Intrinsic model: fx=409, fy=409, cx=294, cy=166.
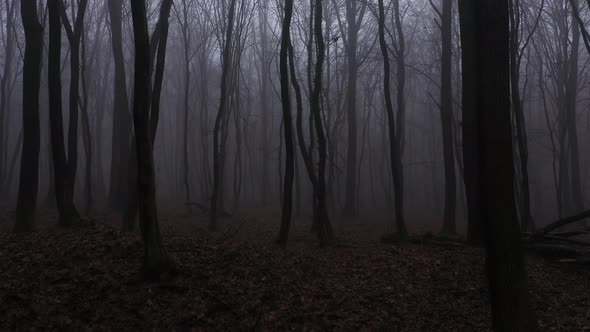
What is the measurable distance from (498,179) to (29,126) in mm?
8961

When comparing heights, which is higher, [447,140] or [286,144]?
[447,140]

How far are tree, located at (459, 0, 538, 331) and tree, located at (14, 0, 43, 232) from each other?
8.60 m

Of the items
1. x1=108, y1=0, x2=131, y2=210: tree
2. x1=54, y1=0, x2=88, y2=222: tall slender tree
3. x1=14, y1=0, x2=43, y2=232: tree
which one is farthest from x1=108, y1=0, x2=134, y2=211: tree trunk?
x1=14, y1=0, x2=43, y2=232: tree

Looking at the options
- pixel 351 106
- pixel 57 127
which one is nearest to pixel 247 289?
pixel 57 127

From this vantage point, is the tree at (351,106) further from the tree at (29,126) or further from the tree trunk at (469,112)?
the tree at (29,126)

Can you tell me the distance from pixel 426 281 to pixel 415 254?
1583 millimetres

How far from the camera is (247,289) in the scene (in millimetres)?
6316

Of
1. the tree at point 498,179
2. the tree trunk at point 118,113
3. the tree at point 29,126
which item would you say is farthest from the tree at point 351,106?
the tree at point 498,179

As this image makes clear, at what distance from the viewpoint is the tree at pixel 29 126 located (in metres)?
8.54

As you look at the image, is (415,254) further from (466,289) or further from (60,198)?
(60,198)

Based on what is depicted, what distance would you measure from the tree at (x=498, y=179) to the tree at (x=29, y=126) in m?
8.60

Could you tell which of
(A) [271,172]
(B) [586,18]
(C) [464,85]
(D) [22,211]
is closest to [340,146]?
(A) [271,172]

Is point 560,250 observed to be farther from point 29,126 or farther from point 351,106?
point 351,106

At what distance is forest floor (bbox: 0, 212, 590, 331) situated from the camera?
546cm
